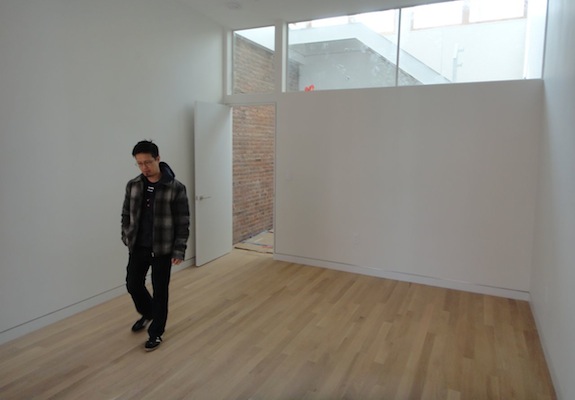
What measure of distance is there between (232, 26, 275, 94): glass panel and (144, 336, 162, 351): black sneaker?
A: 350cm

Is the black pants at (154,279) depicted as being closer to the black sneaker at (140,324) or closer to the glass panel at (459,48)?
the black sneaker at (140,324)

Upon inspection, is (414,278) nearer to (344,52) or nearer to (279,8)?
(344,52)

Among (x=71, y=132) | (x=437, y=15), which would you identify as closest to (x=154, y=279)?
(x=71, y=132)

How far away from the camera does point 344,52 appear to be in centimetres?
475

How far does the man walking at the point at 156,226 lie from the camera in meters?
2.76

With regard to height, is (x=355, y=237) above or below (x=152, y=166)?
below

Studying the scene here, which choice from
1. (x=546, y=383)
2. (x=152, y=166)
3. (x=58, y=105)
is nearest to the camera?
(x=546, y=383)

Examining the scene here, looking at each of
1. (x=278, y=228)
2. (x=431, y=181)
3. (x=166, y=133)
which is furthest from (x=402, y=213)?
(x=166, y=133)

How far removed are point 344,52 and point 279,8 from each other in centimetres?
93

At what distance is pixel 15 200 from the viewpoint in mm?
2943

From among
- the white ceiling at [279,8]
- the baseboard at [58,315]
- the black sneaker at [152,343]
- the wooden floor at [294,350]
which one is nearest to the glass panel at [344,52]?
the white ceiling at [279,8]

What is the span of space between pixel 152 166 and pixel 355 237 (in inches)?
110

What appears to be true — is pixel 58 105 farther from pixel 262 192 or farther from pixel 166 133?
pixel 262 192

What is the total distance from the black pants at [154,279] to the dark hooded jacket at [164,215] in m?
0.08
